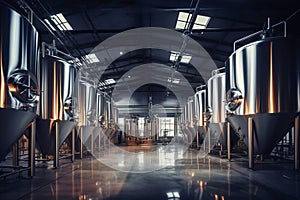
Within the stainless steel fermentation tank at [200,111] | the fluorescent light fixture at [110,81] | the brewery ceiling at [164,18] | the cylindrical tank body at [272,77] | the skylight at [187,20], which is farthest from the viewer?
the fluorescent light fixture at [110,81]

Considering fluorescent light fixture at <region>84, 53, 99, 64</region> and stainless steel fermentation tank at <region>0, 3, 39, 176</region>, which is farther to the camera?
fluorescent light fixture at <region>84, 53, 99, 64</region>

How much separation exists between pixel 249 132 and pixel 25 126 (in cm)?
379

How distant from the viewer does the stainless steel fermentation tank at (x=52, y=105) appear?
5.58 metres

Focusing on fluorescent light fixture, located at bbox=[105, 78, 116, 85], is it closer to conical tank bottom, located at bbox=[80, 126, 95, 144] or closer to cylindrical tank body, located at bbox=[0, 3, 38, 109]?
conical tank bottom, located at bbox=[80, 126, 95, 144]

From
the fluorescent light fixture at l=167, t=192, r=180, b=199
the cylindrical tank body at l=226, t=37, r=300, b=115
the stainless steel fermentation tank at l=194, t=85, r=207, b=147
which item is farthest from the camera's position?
the stainless steel fermentation tank at l=194, t=85, r=207, b=147

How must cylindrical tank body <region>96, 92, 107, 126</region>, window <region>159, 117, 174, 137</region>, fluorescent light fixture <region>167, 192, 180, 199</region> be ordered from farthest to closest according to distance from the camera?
window <region>159, 117, 174, 137</region> < cylindrical tank body <region>96, 92, 107, 126</region> < fluorescent light fixture <region>167, 192, 180, 199</region>

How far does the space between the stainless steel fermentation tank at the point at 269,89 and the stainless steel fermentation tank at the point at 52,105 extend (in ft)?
11.7

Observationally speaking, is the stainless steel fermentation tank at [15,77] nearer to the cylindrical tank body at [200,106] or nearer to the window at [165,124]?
the cylindrical tank body at [200,106]

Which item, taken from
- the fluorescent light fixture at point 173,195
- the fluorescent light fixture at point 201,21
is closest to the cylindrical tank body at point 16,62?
the fluorescent light fixture at point 173,195

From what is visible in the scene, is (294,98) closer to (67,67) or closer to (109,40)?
(67,67)

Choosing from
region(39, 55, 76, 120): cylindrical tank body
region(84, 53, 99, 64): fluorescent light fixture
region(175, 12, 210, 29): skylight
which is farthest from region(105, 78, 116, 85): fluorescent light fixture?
region(39, 55, 76, 120): cylindrical tank body

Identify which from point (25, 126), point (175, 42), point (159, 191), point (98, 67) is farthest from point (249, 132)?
point (98, 67)

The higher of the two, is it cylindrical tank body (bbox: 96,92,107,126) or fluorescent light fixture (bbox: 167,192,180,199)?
cylindrical tank body (bbox: 96,92,107,126)

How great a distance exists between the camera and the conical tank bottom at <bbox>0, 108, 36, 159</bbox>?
11.6 feet
